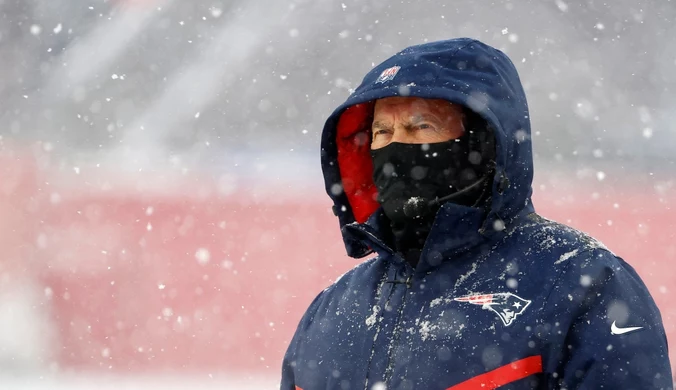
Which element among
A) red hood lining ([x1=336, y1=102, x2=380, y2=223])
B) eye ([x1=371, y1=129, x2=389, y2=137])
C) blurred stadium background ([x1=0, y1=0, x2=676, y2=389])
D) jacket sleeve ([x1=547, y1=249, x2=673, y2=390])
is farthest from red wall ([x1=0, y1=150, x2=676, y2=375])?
jacket sleeve ([x1=547, y1=249, x2=673, y2=390])

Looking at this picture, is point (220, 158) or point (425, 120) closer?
point (425, 120)

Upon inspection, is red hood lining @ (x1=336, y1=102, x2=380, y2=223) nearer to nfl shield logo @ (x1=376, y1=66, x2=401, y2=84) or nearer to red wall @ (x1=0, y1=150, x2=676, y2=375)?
nfl shield logo @ (x1=376, y1=66, x2=401, y2=84)

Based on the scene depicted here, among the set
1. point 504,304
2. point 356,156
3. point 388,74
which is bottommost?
point 504,304

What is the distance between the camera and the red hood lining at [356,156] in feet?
6.72

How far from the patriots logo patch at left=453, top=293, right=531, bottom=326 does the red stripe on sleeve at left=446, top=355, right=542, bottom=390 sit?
0.08m

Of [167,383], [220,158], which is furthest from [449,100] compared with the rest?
[220,158]

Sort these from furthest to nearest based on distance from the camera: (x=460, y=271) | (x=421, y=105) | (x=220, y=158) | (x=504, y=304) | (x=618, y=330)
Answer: (x=220, y=158), (x=421, y=105), (x=460, y=271), (x=504, y=304), (x=618, y=330)

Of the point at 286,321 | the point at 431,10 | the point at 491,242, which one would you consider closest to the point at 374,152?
the point at 491,242

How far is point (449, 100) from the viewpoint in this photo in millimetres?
1725

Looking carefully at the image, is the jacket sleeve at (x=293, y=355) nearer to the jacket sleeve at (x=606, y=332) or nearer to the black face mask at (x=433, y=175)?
the black face mask at (x=433, y=175)

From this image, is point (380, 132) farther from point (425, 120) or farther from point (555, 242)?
point (555, 242)

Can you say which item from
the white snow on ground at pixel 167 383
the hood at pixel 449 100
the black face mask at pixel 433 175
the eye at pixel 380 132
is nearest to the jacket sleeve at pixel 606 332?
the hood at pixel 449 100

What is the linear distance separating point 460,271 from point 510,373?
0.25 m

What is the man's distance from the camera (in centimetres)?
143
